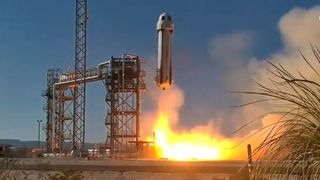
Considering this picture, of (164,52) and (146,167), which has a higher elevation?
(164,52)

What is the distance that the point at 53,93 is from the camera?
74875 millimetres

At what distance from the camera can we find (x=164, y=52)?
173 feet

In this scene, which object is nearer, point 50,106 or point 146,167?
point 146,167

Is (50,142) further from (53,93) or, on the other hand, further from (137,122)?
(137,122)

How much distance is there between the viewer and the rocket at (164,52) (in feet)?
171

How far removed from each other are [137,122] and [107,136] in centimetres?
Result: 454

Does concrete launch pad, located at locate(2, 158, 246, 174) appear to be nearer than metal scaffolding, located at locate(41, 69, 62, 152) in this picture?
Yes

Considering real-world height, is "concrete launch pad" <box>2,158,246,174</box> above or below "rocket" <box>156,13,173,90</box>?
below

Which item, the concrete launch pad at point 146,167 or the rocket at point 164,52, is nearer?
the concrete launch pad at point 146,167

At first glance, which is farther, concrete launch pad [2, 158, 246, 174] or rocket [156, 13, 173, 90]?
rocket [156, 13, 173, 90]

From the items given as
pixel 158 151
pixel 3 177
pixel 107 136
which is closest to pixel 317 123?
pixel 3 177

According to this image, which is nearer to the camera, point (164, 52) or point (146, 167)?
point (146, 167)

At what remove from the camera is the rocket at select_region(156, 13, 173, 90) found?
2052 inches

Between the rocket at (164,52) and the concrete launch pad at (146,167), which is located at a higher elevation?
the rocket at (164,52)
